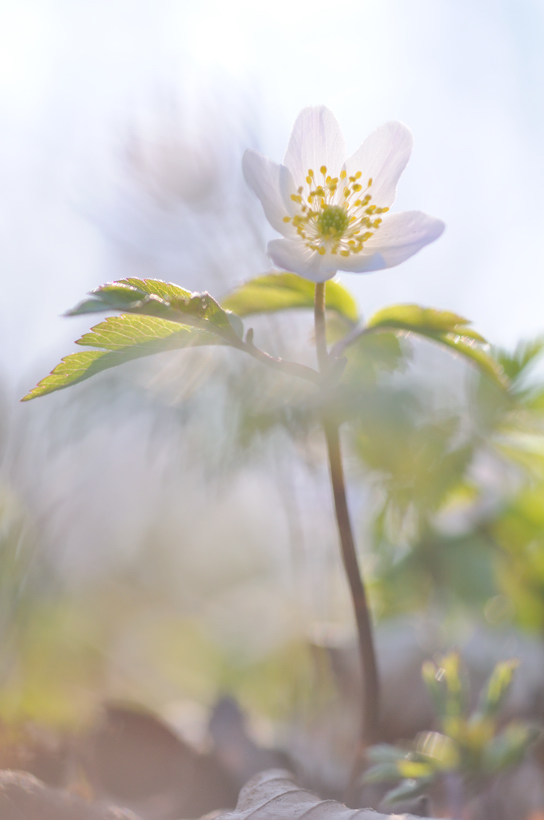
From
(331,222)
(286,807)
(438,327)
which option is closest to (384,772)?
(286,807)

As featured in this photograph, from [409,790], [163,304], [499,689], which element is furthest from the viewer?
[499,689]

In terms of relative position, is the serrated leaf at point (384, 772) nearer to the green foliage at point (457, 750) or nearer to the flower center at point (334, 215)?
the green foliage at point (457, 750)

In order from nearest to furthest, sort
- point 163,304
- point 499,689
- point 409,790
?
point 163,304 < point 409,790 < point 499,689

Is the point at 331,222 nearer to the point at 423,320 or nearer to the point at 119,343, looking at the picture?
the point at 423,320

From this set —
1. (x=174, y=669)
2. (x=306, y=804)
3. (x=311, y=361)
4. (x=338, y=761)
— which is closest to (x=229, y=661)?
(x=174, y=669)

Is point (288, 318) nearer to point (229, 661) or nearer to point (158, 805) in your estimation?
point (158, 805)

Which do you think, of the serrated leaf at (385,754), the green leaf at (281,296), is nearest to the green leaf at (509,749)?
the serrated leaf at (385,754)

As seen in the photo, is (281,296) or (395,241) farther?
(281,296)
